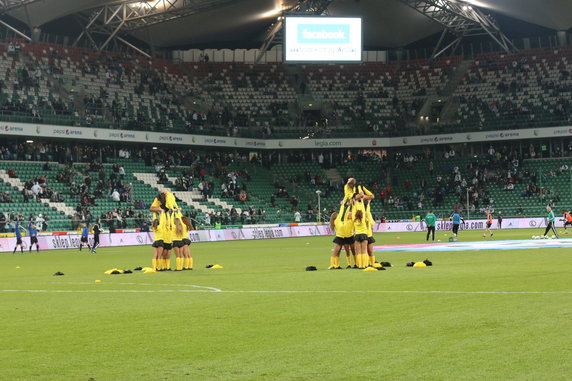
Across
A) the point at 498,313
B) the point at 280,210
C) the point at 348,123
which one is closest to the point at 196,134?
the point at 280,210

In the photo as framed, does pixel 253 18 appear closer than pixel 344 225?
No

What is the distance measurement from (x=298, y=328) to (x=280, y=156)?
74.0 metres

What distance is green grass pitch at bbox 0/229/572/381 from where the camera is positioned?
30.8 ft

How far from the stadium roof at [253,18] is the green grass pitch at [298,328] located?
52.4 m

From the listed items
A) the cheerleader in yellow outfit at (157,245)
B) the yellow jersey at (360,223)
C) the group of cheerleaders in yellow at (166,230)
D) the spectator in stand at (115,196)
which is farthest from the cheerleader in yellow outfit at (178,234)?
the spectator in stand at (115,196)

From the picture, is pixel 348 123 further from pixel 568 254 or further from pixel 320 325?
pixel 320 325

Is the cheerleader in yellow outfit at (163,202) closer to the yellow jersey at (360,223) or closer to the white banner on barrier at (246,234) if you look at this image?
the yellow jersey at (360,223)

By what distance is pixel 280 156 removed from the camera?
8631 centimetres

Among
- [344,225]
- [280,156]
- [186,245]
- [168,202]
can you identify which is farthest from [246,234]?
[344,225]

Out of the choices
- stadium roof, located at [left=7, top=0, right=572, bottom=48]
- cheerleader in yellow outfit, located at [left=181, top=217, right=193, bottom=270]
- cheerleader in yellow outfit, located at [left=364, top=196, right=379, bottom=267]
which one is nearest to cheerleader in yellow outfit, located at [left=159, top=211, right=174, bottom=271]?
cheerleader in yellow outfit, located at [left=181, top=217, right=193, bottom=270]

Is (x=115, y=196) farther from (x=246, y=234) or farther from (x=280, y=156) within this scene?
(x=280, y=156)

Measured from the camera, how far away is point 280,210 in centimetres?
7331

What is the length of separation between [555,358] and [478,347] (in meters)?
1.07

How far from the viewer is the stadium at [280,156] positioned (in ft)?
69.8
